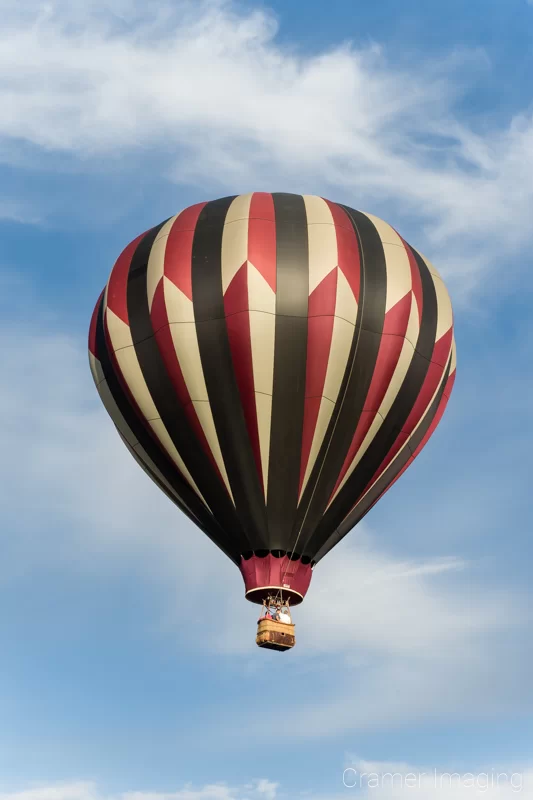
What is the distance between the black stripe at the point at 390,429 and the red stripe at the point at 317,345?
1549 millimetres

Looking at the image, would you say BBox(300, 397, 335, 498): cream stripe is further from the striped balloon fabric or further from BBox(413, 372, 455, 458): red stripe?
BBox(413, 372, 455, 458): red stripe

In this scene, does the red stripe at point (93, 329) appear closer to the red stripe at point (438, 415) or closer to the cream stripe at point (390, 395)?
the cream stripe at point (390, 395)

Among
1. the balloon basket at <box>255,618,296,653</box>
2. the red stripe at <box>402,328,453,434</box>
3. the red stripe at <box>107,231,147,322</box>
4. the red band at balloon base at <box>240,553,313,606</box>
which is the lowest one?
the balloon basket at <box>255,618,296,653</box>

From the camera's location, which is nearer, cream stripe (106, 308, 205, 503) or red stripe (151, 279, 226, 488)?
red stripe (151, 279, 226, 488)

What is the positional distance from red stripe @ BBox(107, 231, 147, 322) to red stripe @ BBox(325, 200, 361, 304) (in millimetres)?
4184

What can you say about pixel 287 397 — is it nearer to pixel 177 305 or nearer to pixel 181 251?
pixel 177 305

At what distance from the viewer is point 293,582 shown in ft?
91.7

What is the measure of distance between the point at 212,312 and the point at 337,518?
477cm

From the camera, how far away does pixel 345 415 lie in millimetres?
28312

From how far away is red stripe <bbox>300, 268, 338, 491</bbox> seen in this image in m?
27.9

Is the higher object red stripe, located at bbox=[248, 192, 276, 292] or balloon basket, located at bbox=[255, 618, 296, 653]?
red stripe, located at bbox=[248, 192, 276, 292]

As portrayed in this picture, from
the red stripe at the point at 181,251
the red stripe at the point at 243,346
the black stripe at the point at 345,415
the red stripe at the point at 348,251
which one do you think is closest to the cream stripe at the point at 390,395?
the black stripe at the point at 345,415

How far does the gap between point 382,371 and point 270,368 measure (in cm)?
229

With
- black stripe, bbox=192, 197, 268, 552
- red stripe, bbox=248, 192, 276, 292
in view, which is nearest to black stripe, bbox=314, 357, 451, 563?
black stripe, bbox=192, 197, 268, 552
